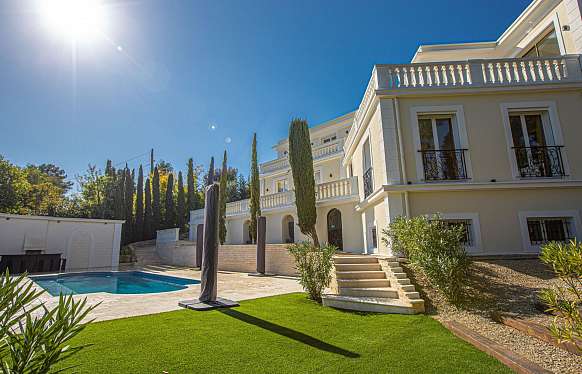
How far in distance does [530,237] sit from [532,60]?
20.4 feet

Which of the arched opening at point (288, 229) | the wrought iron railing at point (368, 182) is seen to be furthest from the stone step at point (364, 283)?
the arched opening at point (288, 229)

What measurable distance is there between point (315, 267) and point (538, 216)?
294 inches

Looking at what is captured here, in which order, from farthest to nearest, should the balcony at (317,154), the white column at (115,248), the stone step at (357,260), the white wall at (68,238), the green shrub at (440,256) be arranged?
the white column at (115,248) → the balcony at (317,154) → the white wall at (68,238) → the stone step at (357,260) → the green shrub at (440,256)

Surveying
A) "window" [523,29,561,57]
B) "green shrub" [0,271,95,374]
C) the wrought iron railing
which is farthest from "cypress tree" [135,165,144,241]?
"window" [523,29,561,57]

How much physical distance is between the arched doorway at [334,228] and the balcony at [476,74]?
812cm

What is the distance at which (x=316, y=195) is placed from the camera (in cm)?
1647

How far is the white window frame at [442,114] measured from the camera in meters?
9.48

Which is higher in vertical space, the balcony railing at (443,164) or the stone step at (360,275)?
the balcony railing at (443,164)

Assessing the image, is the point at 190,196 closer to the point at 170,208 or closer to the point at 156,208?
the point at 170,208

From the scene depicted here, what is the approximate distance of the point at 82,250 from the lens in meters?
20.3

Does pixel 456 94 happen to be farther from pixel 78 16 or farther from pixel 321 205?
pixel 78 16

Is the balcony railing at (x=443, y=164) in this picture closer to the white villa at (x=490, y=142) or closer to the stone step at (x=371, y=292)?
the white villa at (x=490, y=142)

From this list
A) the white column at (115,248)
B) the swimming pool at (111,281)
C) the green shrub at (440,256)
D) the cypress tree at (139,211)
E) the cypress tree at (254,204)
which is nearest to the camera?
the green shrub at (440,256)

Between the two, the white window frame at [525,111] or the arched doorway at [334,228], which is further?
the arched doorway at [334,228]
